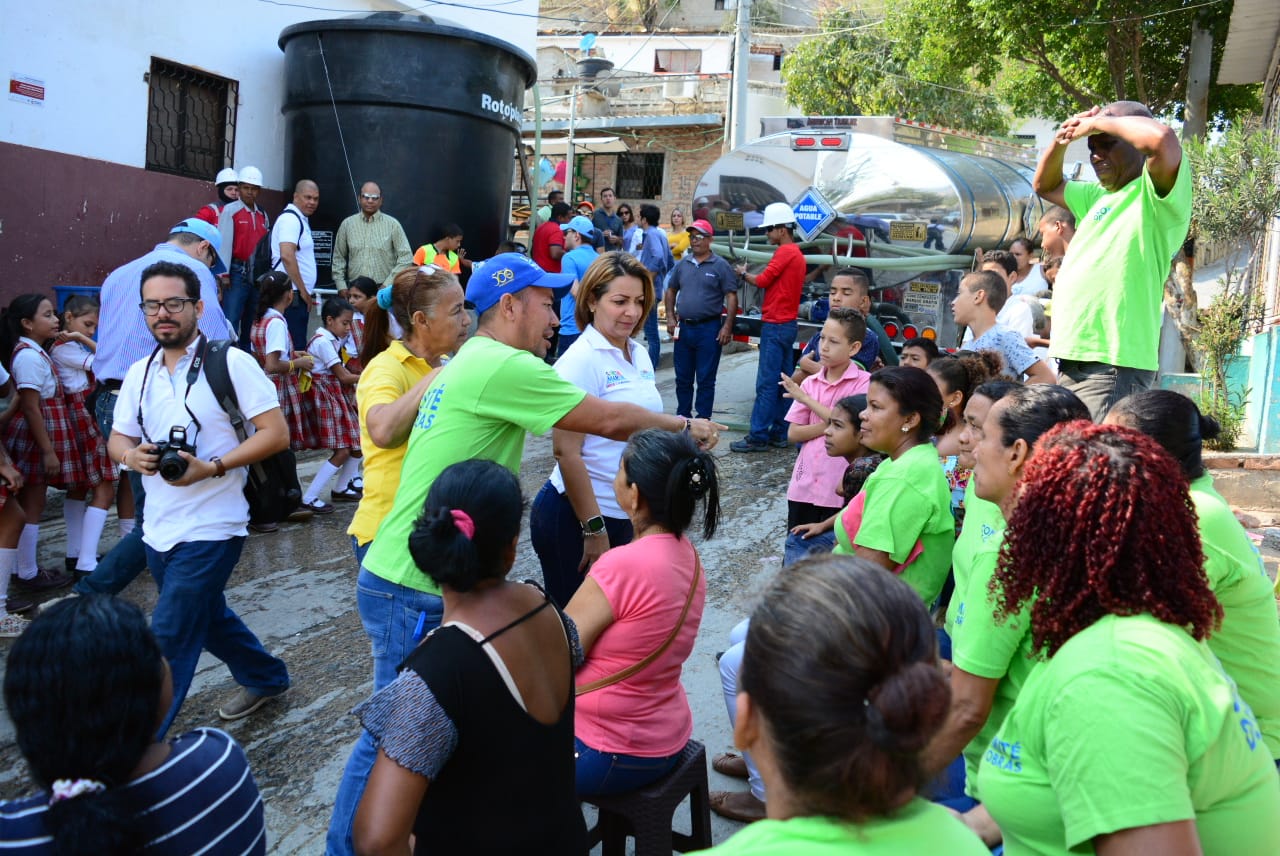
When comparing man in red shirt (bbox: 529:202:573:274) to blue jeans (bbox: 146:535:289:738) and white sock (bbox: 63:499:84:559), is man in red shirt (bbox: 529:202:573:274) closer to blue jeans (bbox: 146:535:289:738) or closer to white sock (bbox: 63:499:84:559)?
white sock (bbox: 63:499:84:559)

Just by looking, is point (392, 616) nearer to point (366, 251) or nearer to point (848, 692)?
point (848, 692)

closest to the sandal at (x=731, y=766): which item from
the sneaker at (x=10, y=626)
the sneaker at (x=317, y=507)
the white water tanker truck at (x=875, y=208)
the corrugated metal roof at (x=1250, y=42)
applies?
the sneaker at (x=10, y=626)

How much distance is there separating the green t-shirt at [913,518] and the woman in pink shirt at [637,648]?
2.58 ft

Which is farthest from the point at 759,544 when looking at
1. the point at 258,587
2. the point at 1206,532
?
the point at 1206,532

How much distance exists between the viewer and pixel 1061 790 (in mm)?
1739

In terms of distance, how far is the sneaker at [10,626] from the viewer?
4.75 metres

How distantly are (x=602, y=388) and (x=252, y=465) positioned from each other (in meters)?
1.42

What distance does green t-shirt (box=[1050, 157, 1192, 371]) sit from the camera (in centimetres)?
399

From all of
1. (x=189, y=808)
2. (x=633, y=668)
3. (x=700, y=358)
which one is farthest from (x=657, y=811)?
(x=700, y=358)

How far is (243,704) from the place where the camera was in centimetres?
420

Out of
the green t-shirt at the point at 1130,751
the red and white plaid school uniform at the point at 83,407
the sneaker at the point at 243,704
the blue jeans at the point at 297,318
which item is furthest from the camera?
the blue jeans at the point at 297,318

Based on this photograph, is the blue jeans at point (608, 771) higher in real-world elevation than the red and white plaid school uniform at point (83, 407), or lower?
lower

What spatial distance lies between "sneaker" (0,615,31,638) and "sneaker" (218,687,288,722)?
1.28 meters

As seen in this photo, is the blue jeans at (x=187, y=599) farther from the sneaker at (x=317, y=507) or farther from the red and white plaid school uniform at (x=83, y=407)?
the sneaker at (x=317, y=507)
